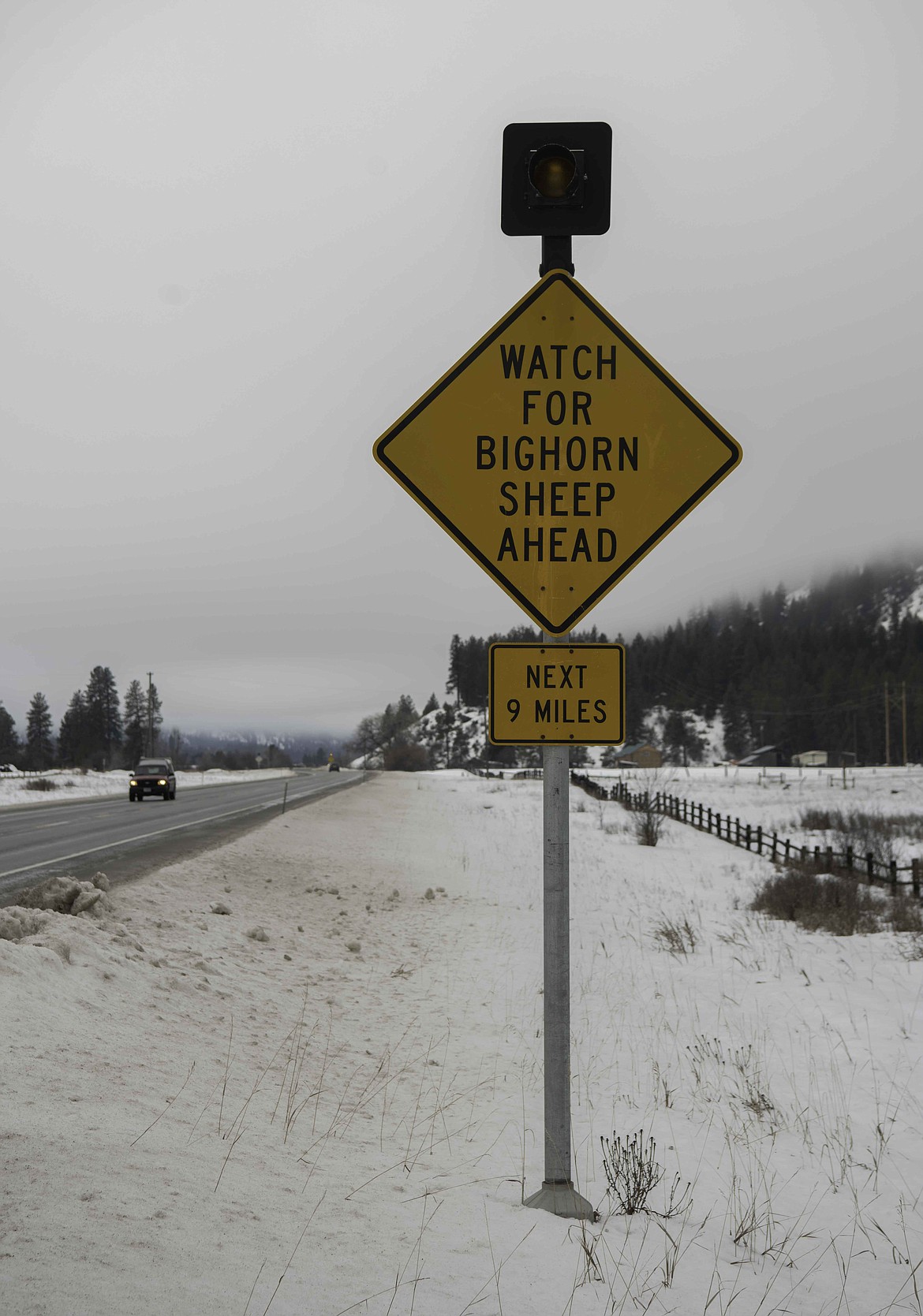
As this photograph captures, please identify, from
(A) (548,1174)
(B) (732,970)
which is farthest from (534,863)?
(A) (548,1174)

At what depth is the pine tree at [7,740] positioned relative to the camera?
12480cm

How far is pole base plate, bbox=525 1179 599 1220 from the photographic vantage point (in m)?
3.32

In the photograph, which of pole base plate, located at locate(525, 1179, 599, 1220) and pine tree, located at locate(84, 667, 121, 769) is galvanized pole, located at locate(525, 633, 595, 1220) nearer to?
pole base plate, located at locate(525, 1179, 599, 1220)

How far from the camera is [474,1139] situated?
14.9ft

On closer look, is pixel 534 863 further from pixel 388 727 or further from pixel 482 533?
pixel 388 727

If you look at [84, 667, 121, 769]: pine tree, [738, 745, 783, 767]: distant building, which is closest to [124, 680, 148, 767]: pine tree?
[84, 667, 121, 769]: pine tree

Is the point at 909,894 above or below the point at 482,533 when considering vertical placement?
below

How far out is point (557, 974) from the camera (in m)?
3.16

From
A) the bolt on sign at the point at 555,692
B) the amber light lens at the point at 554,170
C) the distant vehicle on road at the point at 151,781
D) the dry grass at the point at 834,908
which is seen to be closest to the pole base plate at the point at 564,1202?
the bolt on sign at the point at 555,692

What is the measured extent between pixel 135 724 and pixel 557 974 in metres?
146

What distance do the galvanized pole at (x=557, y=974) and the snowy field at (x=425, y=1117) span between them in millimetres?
240

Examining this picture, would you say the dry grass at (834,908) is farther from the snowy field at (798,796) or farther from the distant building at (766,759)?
the distant building at (766,759)

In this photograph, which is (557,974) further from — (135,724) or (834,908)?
(135,724)

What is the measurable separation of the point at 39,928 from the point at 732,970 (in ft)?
22.5
